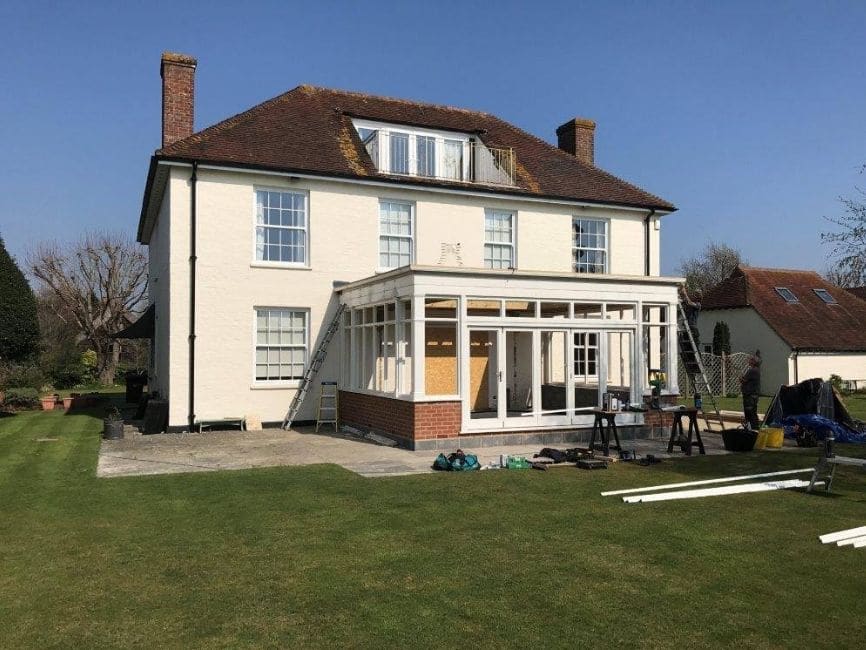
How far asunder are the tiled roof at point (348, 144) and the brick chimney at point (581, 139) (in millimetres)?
1005

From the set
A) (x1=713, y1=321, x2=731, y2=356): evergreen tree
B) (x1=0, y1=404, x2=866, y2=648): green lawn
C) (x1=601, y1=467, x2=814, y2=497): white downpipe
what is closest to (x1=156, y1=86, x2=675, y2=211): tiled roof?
(x1=0, y1=404, x2=866, y2=648): green lawn

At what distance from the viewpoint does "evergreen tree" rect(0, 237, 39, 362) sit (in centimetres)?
1900

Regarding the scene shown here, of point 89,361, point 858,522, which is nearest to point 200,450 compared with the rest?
point 858,522

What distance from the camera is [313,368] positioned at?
17125mm

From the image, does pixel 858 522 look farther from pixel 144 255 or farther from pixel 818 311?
pixel 144 255

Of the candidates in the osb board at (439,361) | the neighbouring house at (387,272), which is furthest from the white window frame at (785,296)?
the osb board at (439,361)

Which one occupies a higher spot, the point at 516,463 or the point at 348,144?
the point at 348,144

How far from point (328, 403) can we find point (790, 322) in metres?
23.3

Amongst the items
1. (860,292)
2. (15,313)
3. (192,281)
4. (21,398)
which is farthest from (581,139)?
(860,292)

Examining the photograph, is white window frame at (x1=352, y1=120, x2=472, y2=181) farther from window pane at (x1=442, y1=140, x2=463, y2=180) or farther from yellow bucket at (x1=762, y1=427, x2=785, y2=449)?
yellow bucket at (x1=762, y1=427, x2=785, y2=449)

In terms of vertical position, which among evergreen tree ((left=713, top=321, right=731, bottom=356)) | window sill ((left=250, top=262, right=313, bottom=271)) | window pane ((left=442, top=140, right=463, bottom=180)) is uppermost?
window pane ((left=442, top=140, right=463, bottom=180))

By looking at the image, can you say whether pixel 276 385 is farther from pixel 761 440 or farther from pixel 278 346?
pixel 761 440

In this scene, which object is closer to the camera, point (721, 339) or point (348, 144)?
point (348, 144)

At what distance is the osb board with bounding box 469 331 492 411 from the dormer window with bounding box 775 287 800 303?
21.6 metres
